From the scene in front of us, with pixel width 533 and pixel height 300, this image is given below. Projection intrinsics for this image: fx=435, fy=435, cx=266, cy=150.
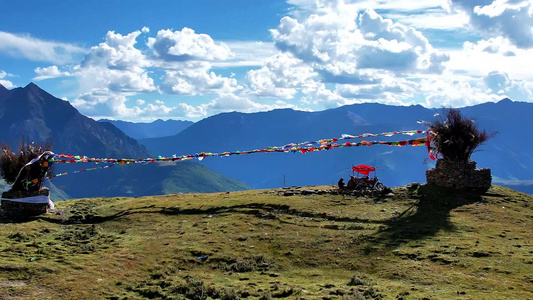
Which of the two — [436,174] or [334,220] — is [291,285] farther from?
[436,174]

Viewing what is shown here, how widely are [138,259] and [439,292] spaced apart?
18375mm

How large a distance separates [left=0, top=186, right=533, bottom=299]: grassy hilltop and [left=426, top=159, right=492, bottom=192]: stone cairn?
1.37m

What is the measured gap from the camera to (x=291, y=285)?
2389 centimetres

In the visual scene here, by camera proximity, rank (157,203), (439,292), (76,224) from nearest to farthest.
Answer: (439,292) < (76,224) < (157,203)

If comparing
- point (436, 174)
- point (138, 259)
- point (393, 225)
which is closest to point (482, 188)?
point (436, 174)

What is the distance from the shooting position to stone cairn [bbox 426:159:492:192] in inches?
1720

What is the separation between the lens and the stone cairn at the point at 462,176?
143 ft

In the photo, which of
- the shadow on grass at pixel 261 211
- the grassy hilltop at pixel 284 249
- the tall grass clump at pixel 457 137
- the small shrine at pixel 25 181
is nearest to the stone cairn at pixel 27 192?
the small shrine at pixel 25 181

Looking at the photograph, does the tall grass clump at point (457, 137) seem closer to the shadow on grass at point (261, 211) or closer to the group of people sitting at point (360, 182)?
the group of people sitting at point (360, 182)

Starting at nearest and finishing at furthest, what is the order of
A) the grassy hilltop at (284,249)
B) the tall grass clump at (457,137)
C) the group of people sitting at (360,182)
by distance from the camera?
the grassy hilltop at (284,249), the tall grass clump at (457,137), the group of people sitting at (360,182)

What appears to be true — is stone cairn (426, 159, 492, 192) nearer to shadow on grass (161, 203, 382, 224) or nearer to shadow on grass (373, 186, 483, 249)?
shadow on grass (373, 186, 483, 249)

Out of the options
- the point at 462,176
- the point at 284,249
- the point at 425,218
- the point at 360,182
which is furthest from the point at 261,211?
the point at 462,176

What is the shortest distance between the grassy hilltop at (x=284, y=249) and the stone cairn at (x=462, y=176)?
4.48 ft

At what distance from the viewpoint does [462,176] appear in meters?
43.7
